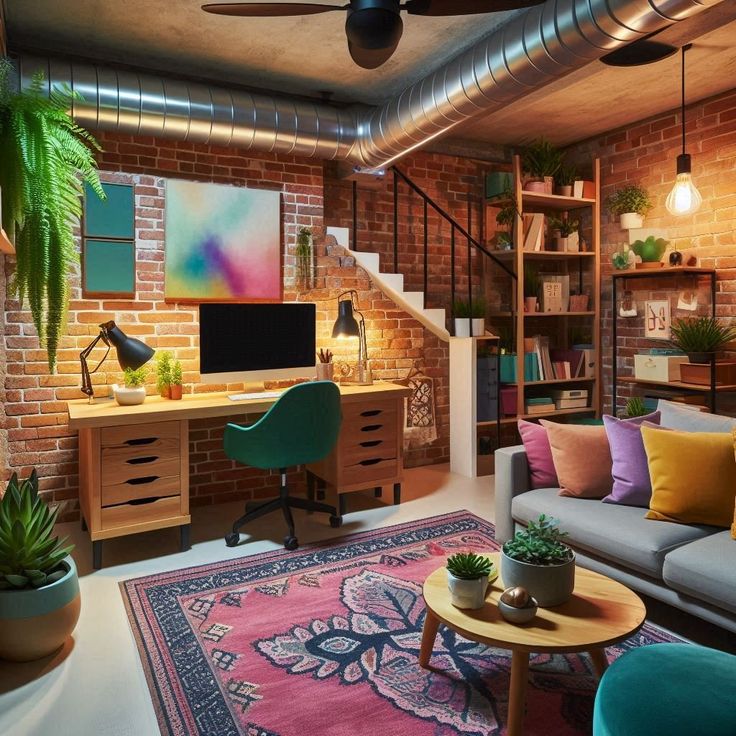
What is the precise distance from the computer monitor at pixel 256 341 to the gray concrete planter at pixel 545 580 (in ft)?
7.98

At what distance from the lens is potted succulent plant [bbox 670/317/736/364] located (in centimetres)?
412

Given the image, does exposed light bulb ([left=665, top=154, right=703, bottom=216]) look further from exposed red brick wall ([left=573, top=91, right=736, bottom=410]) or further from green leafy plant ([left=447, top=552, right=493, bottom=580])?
green leafy plant ([left=447, top=552, right=493, bottom=580])

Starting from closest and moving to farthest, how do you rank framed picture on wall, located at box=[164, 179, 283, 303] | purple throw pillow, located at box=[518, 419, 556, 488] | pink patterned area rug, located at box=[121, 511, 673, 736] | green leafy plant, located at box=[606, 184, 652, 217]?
pink patterned area rug, located at box=[121, 511, 673, 736] → purple throw pillow, located at box=[518, 419, 556, 488] → framed picture on wall, located at box=[164, 179, 283, 303] → green leafy plant, located at box=[606, 184, 652, 217]

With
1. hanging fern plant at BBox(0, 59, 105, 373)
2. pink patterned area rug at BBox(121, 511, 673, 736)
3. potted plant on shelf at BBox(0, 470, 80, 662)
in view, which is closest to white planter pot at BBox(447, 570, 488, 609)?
pink patterned area rug at BBox(121, 511, 673, 736)

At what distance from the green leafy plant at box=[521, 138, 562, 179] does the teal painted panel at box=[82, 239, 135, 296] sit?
3.19 m

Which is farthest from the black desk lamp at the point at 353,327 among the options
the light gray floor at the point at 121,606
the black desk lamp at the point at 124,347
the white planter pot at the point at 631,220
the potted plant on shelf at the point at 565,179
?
the white planter pot at the point at 631,220

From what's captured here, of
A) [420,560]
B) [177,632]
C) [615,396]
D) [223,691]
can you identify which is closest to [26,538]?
[177,632]

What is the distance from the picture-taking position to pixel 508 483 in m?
3.21

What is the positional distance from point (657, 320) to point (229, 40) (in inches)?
137

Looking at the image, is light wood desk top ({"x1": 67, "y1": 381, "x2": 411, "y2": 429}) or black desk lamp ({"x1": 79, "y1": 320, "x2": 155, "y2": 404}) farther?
black desk lamp ({"x1": 79, "y1": 320, "x2": 155, "y2": 404})

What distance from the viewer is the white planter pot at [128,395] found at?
347cm

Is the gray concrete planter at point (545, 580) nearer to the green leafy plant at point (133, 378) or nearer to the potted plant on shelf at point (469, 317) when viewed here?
the green leafy plant at point (133, 378)

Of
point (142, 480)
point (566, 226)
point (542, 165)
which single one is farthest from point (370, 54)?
point (566, 226)

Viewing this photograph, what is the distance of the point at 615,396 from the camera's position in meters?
4.92
